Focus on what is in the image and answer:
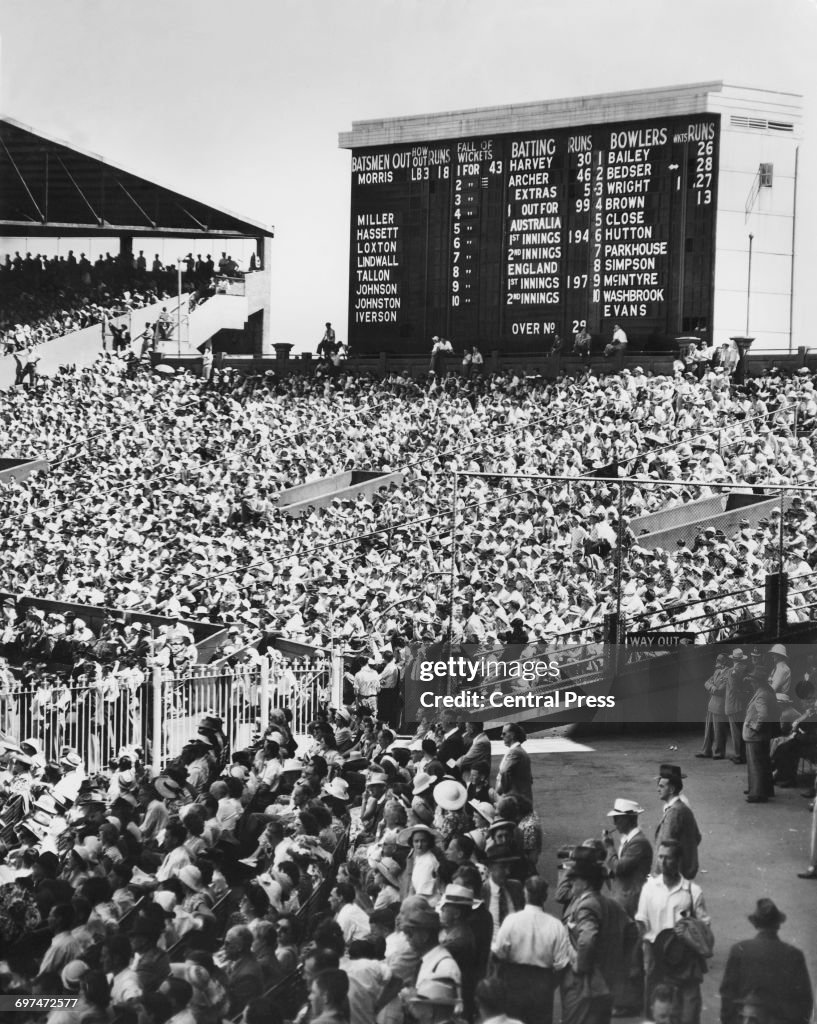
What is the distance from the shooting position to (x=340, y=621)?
14977 millimetres

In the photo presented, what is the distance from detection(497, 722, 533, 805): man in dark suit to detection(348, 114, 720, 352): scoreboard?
1203 centimetres

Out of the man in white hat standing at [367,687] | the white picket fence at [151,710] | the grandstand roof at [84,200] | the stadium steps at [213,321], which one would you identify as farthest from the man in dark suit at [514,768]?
the stadium steps at [213,321]

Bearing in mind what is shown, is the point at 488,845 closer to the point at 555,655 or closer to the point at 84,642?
the point at 555,655

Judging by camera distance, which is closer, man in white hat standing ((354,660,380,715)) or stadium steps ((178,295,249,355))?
man in white hat standing ((354,660,380,715))

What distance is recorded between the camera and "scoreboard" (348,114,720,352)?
20.1 m

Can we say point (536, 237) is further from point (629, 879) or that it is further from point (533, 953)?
point (533, 953)

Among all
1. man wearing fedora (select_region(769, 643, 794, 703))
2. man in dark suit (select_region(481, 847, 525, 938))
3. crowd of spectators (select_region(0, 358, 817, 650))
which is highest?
crowd of spectators (select_region(0, 358, 817, 650))

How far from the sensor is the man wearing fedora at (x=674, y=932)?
6703 millimetres

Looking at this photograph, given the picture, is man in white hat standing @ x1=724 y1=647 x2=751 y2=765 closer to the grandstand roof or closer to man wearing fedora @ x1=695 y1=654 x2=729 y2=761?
man wearing fedora @ x1=695 y1=654 x2=729 y2=761

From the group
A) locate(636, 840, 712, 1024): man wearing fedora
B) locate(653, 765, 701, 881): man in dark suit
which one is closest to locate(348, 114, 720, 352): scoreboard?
locate(653, 765, 701, 881): man in dark suit

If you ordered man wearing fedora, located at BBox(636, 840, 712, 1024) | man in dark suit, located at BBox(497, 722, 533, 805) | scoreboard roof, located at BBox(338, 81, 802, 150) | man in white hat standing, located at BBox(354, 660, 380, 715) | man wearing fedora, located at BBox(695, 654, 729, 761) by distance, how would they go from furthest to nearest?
scoreboard roof, located at BBox(338, 81, 802, 150)
man in white hat standing, located at BBox(354, 660, 380, 715)
man wearing fedora, located at BBox(695, 654, 729, 761)
man in dark suit, located at BBox(497, 722, 533, 805)
man wearing fedora, located at BBox(636, 840, 712, 1024)

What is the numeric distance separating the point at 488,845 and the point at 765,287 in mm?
14065

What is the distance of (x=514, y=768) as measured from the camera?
9.05 meters

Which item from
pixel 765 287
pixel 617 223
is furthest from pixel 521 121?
pixel 765 287
